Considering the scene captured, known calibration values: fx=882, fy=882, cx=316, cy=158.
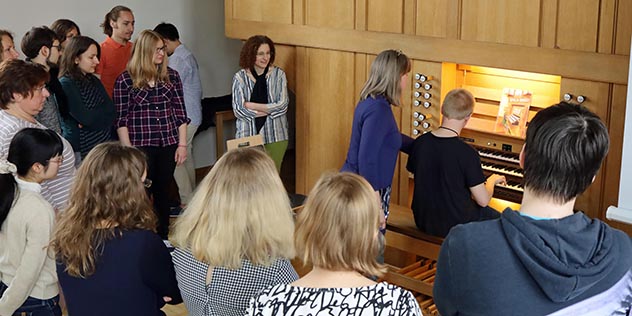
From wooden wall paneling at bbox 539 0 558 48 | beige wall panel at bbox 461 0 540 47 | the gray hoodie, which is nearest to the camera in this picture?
the gray hoodie

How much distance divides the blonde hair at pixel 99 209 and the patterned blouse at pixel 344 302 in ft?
2.68

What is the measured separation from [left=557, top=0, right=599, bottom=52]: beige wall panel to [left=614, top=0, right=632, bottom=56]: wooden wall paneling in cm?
13

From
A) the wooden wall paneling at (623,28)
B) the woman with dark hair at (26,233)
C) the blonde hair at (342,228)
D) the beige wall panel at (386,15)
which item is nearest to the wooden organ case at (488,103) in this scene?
the beige wall panel at (386,15)

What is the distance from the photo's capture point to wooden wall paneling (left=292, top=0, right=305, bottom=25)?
6.43m

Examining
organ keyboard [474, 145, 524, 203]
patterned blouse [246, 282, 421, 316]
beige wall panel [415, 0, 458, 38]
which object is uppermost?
beige wall panel [415, 0, 458, 38]

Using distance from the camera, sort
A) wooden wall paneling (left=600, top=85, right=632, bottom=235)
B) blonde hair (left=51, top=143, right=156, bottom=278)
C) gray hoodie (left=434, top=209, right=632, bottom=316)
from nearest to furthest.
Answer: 1. gray hoodie (left=434, top=209, right=632, bottom=316)
2. blonde hair (left=51, top=143, right=156, bottom=278)
3. wooden wall paneling (left=600, top=85, right=632, bottom=235)

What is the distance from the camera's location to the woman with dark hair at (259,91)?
243 inches

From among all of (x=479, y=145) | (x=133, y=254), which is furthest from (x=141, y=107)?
(x=133, y=254)

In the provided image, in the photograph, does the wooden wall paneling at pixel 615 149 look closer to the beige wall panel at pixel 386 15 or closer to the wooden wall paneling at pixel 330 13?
the beige wall panel at pixel 386 15

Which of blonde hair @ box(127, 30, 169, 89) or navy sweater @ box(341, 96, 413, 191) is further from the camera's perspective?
blonde hair @ box(127, 30, 169, 89)

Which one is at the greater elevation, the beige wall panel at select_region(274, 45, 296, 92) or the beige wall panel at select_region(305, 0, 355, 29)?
the beige wall panel at select_region(305, 0, 355, 29)

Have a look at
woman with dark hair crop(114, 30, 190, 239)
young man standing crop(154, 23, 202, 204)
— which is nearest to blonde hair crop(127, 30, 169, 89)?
woman with dark hair crop(114, 30, 190, 239)

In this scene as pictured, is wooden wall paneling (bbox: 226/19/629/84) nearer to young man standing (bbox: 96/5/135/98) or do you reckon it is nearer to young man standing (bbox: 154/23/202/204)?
young man standing (bbox: 154/23/202/204)

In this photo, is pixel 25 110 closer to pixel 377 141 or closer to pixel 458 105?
pixel 377 141
